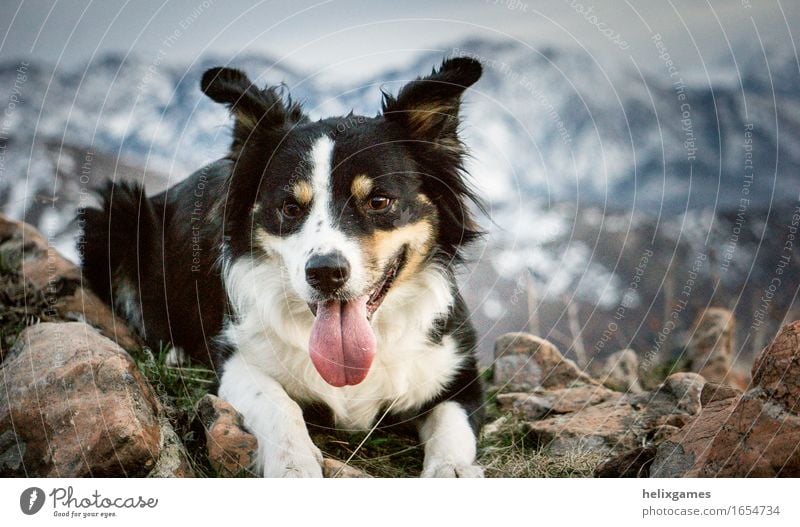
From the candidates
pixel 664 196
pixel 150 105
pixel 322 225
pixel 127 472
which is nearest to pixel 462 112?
pixel 322 225

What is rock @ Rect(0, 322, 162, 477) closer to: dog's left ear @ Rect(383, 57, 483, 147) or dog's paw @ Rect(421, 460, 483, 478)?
dog's paw @ Rect(421, 460, 483, 478)

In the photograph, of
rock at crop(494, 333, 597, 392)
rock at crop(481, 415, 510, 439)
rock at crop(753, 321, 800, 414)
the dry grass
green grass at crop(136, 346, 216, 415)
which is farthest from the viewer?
rock at crop(494, 333, 597, 392)

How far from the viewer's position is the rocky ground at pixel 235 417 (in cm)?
258

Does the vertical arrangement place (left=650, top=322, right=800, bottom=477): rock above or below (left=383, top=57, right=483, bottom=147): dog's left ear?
below

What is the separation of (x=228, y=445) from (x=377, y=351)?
0.64 m

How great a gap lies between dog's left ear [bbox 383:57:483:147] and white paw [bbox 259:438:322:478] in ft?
3.85

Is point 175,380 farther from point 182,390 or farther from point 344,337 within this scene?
point 344,337

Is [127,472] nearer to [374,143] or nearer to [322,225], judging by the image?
[322,225]

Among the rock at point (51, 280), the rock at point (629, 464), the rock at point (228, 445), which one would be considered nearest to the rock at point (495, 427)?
the rock at point (629, 464)

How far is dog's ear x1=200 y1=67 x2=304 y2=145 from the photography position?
2939mm

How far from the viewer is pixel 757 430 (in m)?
2.58

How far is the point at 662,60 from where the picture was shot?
3207 mm

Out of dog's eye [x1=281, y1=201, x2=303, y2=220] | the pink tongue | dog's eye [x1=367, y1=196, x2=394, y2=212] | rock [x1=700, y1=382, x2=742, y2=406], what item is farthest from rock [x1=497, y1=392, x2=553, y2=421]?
dog's eye [x1=281, y1=201, x2=303, y2=220]

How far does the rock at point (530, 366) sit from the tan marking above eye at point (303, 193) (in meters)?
1.26
